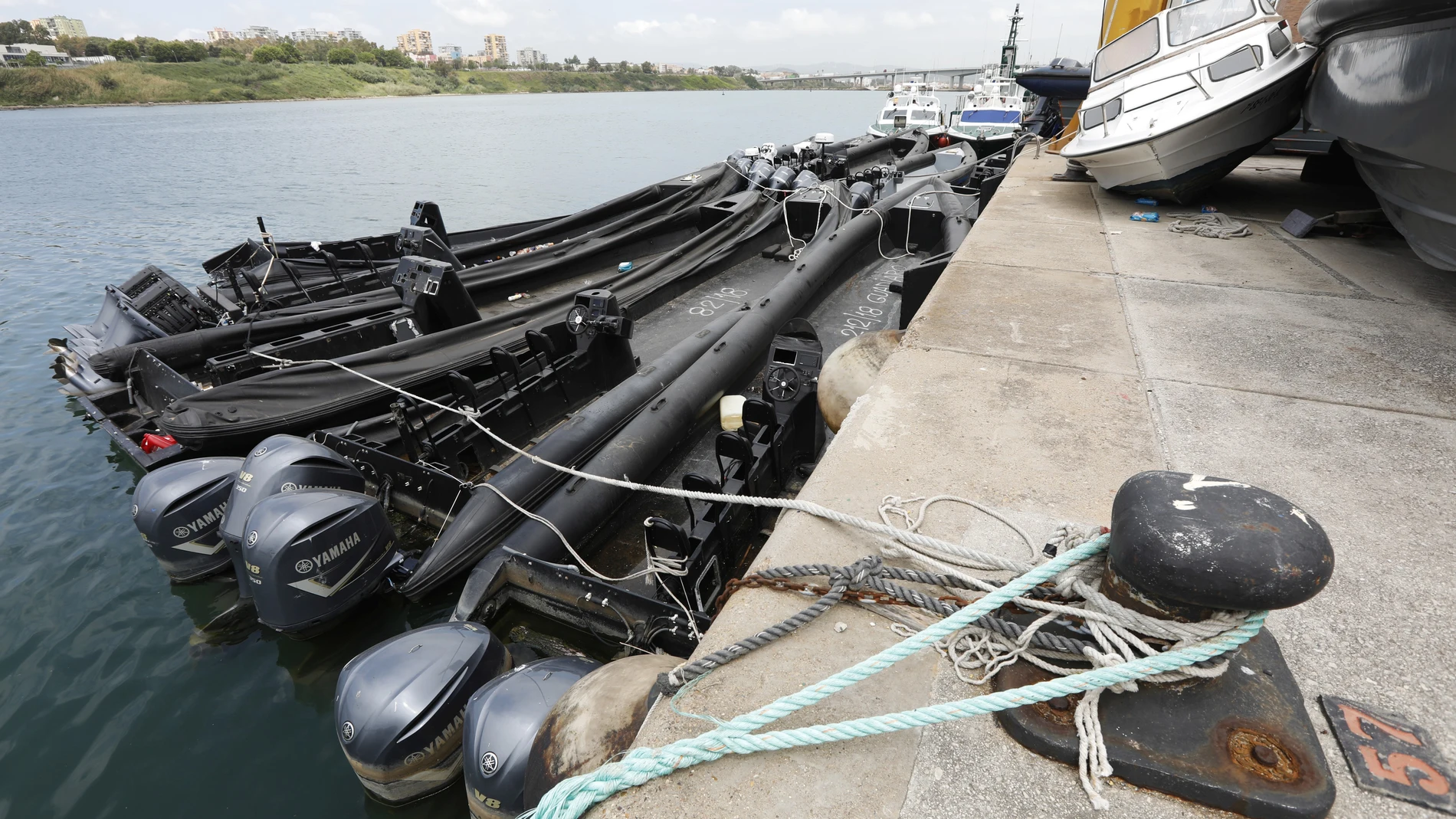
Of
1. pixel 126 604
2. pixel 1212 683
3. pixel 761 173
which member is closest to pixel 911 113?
pixel 761 173

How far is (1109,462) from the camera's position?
2.20 meters

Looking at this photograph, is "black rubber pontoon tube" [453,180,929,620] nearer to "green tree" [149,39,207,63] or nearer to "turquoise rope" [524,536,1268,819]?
"turquoise rope" [524,536,1268,819]

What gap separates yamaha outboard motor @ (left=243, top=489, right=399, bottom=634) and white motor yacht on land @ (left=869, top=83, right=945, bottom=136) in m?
26.0

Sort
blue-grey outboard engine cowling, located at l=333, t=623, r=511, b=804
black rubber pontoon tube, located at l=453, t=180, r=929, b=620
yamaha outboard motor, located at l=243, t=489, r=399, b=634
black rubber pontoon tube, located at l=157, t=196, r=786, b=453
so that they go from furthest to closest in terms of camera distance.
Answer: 1. black rubber pontoon tube, located at l=157, t=196, r=786, b=453
2. black rubber pontoon tube, located at l=453, t=180, r=929, b=620
3. yamaha outboard motor, located at l=243, t=489, r=399, b=634
4. blue-grey outboard engine cowling, located at l=333, t=623, r=511, b=804

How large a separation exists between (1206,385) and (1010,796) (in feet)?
7.89

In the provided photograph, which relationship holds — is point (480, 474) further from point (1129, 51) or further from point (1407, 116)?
point (1129, 51)

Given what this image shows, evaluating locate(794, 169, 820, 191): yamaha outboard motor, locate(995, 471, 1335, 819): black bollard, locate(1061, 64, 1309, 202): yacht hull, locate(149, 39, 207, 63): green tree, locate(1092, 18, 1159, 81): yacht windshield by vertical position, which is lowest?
locate(995, 471, 1335, 819): black bollard

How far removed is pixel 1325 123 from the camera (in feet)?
16.4

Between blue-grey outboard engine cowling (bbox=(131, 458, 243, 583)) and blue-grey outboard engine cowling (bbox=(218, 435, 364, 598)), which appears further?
blue-grey outboard engine cowling (bbox=(131, 458, 243, 583))

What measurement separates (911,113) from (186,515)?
28713 millimetres

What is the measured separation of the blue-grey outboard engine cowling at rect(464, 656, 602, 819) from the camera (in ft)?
8.06

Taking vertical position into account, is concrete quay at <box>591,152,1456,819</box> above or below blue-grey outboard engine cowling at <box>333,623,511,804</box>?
above

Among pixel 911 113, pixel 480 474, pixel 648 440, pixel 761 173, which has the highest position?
pixel 911 113

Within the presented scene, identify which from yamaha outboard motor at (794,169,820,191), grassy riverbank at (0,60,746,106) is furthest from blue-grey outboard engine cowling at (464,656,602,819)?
grassy riverbank at (0,60,746,106)
